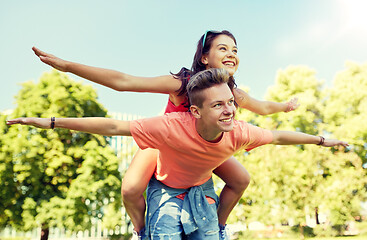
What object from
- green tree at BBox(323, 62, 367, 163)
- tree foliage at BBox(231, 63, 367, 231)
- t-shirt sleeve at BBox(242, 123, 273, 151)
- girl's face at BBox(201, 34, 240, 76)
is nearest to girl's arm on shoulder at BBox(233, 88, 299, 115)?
girl's face at BBox(201, 34, 240, 76)

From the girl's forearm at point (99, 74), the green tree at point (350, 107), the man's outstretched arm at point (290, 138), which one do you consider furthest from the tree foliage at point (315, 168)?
the girl's forearm at point (99, 74)

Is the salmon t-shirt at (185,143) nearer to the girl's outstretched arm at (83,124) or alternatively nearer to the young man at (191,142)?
the young man at (191,142)

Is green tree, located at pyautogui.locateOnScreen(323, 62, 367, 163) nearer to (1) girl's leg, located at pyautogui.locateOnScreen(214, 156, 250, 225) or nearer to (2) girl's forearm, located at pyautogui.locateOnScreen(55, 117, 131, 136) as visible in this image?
(1) girl's leg, located at pyautogui.locateOnScreen(214, 156, 250, 225)

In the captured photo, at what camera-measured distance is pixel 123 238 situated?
19.9m

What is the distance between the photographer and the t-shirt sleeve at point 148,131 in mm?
2719

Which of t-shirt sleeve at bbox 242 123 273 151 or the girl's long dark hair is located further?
the girl's long dark hair

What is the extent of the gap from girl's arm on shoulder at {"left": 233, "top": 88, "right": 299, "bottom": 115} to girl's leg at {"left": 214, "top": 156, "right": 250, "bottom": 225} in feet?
1.91

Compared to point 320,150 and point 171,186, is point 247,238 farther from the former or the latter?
point 171,186

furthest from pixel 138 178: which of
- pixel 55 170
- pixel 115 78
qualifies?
pixel 55 170

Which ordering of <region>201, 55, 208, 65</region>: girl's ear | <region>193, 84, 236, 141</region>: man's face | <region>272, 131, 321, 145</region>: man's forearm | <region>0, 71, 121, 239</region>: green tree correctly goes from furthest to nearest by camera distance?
<region>0, 71, 121, 239</region>: green tree, <region>201, 55, 208, 65</region>: girl's ear, <region>272, 131, 321, 145</region>: man's forearm, <region>193, 84, 236, 141</region>: man's face

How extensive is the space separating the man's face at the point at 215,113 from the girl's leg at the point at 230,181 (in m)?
0.75

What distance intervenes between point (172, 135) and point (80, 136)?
47.2 feet

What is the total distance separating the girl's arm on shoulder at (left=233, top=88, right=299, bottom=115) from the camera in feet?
11.5

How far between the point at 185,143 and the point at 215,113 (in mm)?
340
